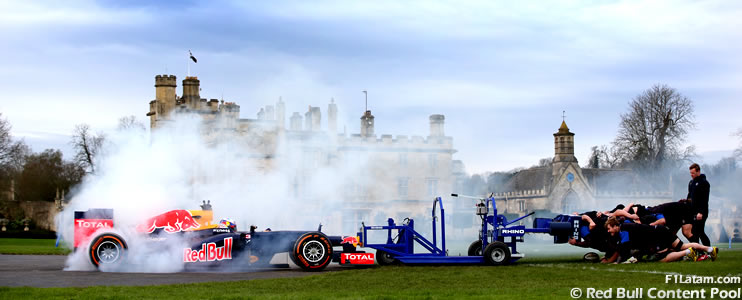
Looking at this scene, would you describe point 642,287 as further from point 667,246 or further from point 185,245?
point 185,245

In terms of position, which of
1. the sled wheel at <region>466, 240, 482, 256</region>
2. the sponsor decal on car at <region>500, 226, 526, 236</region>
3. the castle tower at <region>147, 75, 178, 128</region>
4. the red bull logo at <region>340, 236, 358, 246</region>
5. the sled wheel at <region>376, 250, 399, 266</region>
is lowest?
the sled wheel at <region>376, 250, 399, 266</region>

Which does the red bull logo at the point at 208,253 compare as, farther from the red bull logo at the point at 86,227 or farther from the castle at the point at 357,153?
the castle at the point at 357,153

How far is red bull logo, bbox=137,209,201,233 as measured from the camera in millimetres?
22766

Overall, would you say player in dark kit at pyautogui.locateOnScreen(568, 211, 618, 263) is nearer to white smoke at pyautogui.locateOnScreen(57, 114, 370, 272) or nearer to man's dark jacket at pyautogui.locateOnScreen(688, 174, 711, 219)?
man's dark jacket at pyautogui.locateOnScreen(688, 174, 711, 219)

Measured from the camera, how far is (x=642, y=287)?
48.0 ft

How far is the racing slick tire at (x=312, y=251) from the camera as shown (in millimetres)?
21562

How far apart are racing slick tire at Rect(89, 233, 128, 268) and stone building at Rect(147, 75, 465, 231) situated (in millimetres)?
9992

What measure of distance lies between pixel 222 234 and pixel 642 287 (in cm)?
1206

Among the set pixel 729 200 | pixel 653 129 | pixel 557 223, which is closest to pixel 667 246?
pixel 557 223

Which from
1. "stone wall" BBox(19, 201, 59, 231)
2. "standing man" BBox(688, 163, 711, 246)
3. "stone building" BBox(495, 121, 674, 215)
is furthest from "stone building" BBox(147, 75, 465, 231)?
"stone wall" BBox(19, 201, 59, 231)

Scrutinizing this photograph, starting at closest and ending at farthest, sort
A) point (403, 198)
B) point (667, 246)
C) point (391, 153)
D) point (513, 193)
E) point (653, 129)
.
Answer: point (667, 246) < point (391, 153) < point (403, 198) < point (653, 129) < point (513, 193)

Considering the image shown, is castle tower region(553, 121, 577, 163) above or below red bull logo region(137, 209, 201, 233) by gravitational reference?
above

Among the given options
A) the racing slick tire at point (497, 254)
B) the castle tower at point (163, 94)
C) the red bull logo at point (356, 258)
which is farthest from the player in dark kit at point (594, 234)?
the castle tower at point (163, 94)

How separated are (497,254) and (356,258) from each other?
392 centimetres
